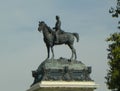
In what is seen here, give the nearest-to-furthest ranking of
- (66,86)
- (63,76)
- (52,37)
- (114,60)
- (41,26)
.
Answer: (66,86), (63,76), (52,37), (41,26), (114,60)

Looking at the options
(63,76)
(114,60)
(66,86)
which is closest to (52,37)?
(63,76)

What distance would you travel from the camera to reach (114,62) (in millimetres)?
49406

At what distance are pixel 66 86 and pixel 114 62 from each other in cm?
1501

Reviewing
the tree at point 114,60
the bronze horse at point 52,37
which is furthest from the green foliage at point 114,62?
the bronze horse at point 52,37

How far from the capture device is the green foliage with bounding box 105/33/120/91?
4893 centimetres

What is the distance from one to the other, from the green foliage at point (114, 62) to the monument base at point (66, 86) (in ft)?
45.1

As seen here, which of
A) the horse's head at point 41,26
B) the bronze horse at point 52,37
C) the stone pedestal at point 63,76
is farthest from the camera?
the horse's head at point 41,26

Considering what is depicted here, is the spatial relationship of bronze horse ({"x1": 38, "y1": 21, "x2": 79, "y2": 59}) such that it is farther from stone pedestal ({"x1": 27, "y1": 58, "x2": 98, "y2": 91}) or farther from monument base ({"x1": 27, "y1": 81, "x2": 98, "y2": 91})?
monument base ({"x1": 27, "y1": 81, "x2": 98, "y2": 91})

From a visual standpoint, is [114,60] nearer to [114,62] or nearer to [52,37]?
[114,62]

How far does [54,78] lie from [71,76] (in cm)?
94

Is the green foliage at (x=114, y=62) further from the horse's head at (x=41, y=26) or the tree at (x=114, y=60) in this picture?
the horse's head at (x=41, y=26)

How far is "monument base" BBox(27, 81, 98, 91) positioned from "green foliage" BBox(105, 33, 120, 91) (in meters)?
13.8

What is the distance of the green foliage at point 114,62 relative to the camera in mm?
48931

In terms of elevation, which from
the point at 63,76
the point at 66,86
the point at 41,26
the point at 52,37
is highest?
the point at 41,26
